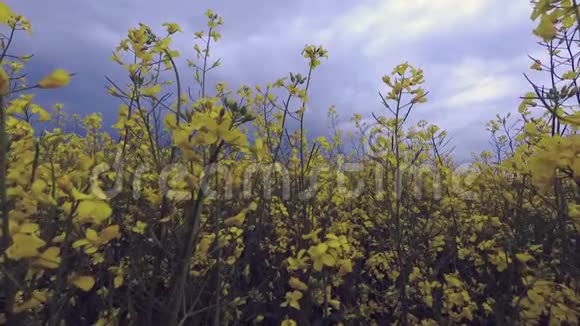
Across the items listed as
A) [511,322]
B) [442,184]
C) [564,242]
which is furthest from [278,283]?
[442,184]

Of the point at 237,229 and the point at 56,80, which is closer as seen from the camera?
the point at 56,80

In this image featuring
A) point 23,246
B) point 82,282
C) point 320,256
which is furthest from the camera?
point 320,256

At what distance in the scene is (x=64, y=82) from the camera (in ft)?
3.33

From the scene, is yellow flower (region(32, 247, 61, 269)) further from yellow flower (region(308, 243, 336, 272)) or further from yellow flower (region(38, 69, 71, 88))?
yellow flower (region(308, 243, 336, 272))

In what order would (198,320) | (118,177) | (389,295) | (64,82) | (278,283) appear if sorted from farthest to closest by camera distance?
1. (278,283)
2. (389,295)
3. (118,177)
4. (198,320)
5. (64,82)

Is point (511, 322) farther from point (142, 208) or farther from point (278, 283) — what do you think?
point (142, 208)

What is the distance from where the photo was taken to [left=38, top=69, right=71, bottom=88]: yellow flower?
1.02m

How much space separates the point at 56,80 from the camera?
1.02m

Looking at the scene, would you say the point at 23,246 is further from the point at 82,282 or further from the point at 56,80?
the point at 56,80

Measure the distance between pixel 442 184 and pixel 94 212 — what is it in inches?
133

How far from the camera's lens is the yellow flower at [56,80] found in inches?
40.0

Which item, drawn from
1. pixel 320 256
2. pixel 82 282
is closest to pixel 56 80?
pixel 82 282

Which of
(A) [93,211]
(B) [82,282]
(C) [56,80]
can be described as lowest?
(B) [82,282]

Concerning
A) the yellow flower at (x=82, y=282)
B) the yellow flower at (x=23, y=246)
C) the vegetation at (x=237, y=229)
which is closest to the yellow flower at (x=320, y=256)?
the vegetation at (x=237, y=229)
